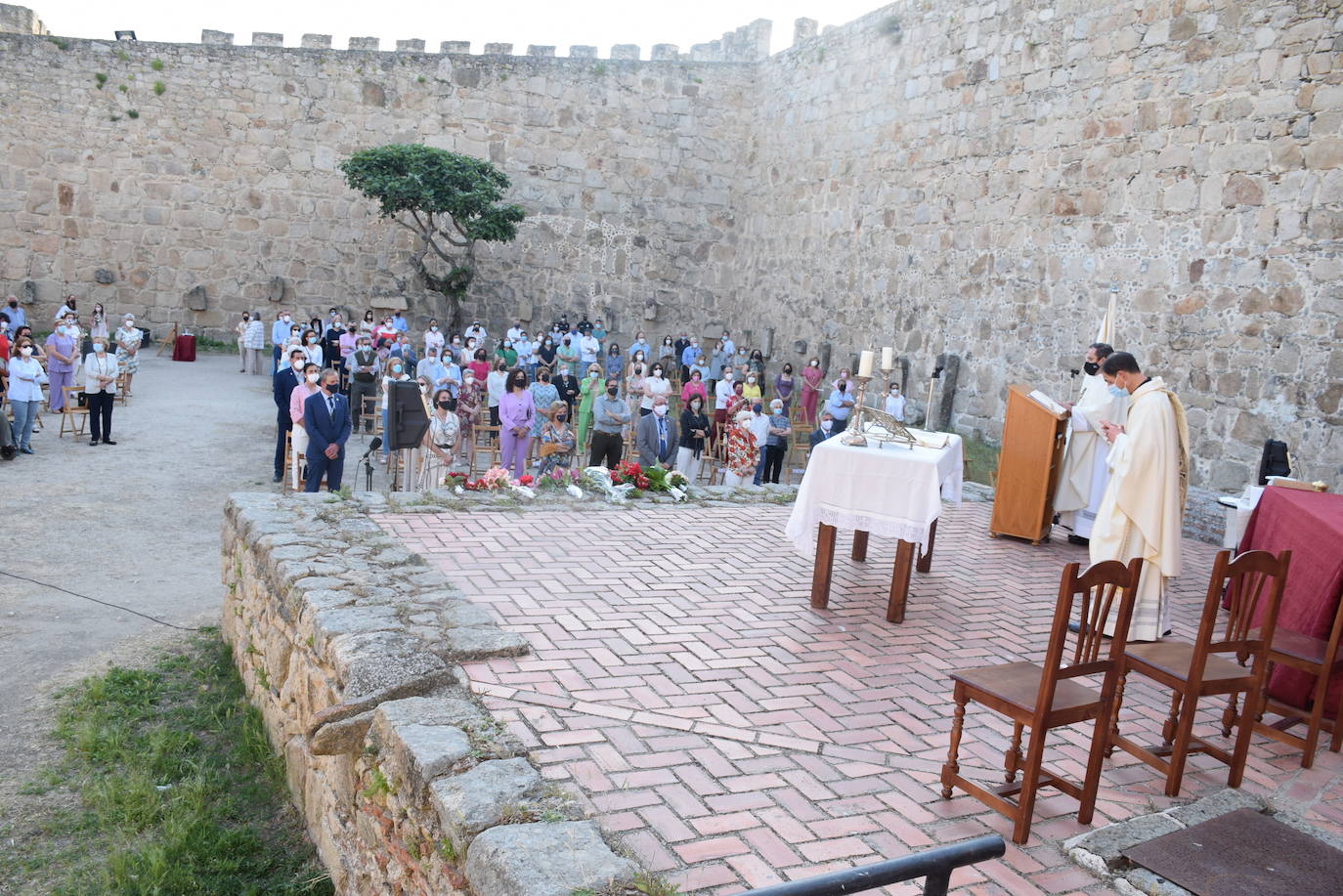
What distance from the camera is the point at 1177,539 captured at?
514cm

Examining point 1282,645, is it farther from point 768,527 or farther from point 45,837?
point 45,837

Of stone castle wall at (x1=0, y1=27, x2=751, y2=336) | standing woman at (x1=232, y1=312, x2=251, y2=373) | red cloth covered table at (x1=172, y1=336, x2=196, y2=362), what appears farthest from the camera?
stone castle wall at (x1=0, y1=27, x2=751, y2=336)

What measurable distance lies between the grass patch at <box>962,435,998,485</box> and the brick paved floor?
A: 5547 mm

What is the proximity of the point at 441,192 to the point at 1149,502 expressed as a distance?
54.1 ft

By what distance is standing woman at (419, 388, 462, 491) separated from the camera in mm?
10148

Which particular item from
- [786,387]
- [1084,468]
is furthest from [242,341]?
[1084,468]

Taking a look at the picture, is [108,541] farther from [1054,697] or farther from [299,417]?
[1054,697]

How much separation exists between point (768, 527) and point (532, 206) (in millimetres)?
15469

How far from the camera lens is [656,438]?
1130 cm

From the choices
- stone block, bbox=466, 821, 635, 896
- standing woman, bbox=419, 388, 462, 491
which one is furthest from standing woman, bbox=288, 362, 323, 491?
stone block, bbox=466, 821, 635, 896

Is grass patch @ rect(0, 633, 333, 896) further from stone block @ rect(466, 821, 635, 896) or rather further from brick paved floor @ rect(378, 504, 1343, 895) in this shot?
stone block @ rect(466, 821, 635, 896)

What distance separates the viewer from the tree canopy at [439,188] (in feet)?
61.5

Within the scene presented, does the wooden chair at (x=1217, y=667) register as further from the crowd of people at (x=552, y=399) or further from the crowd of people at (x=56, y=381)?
the crowd of people at (x=56, y=381)

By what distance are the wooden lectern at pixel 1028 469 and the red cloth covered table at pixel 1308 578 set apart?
2432 millimetres
